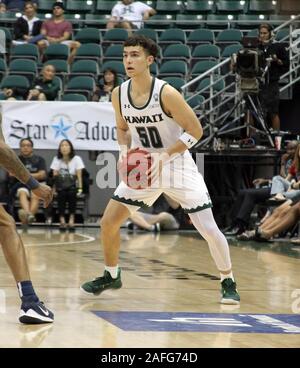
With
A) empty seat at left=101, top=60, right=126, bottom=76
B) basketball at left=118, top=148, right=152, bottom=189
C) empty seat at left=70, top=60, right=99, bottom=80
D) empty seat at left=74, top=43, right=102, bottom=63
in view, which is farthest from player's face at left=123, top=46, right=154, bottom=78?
empty seat at left=74, top=43, right=102, bottom=63

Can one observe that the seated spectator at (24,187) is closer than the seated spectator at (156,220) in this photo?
No

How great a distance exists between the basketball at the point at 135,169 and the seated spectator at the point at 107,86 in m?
9.32

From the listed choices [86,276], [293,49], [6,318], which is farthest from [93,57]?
[6,318]

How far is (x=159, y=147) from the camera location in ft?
26.1

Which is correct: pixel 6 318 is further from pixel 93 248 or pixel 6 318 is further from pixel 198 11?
pixel 198 11

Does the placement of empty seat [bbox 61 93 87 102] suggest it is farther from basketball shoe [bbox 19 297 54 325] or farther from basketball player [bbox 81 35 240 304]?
basketball shoe [bbox 19 297 54 325]

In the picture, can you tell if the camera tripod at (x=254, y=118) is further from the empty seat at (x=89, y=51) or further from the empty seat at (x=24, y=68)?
the empty seat at (x=24, y=68)

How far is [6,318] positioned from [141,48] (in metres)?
2.44

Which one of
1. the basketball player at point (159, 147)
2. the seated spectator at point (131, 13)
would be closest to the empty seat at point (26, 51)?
the seated spectator at point (131, 13)

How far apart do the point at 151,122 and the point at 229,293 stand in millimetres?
1476

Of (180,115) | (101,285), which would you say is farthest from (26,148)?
(180,115)

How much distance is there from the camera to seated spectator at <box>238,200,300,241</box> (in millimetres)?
13750

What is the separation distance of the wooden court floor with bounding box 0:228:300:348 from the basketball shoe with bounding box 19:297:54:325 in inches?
2.9

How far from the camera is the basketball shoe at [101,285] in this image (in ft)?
26.3
